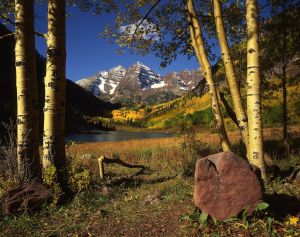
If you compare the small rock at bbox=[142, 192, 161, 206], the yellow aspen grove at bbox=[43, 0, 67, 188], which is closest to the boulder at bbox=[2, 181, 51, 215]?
the yellow aspen grove at bbox=[43, 0, 67, 188]

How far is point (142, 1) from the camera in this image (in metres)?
13.3

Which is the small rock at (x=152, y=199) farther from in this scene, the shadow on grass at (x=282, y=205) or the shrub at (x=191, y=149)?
the shrub at (x=191, y=149)

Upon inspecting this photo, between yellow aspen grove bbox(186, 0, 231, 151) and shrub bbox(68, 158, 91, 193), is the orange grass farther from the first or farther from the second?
shrub bbox(68, 158, 91, 193)

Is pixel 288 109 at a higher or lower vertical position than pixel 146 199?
higher

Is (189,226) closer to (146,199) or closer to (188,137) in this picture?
(146,199)

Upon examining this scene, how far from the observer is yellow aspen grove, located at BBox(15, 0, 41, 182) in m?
8.13

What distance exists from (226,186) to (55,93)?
4.79 meters

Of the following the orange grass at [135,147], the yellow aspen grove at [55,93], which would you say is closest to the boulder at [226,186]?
the yellow aspen grove at [55,93]

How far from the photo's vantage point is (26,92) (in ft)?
27.0

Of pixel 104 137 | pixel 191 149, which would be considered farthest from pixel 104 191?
pixel 104 137

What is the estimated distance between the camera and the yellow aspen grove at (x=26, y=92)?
8133 mm

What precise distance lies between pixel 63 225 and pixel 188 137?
28.9 feet

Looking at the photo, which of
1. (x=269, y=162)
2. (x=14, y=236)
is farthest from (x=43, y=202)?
(x=269, y=162)

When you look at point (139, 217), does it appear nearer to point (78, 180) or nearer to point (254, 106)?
point (78, 180)
